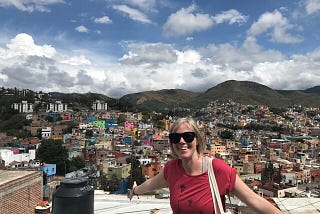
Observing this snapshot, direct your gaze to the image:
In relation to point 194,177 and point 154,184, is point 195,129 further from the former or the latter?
point 154,184

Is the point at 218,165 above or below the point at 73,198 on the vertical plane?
above

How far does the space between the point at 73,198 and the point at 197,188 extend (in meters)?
0.56

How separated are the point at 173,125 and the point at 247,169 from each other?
2788cm

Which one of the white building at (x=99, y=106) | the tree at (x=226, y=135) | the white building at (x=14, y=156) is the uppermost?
the white building at (x=99, y=106)

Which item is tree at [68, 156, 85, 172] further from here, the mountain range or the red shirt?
the mountain range

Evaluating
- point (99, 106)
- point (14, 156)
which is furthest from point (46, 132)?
point (99, 106)

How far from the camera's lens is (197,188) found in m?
1.09

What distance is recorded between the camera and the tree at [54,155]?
25.4 metres

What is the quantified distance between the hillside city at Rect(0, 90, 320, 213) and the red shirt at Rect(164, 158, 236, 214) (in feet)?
0.37

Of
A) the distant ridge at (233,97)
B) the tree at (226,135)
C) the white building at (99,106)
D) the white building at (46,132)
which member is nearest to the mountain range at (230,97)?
the distant ridge at (233,97)

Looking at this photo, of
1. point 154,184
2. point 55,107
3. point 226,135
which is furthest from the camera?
point 55,107

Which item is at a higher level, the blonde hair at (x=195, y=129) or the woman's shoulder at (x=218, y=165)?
the blonde hair at (x=195, y=129)

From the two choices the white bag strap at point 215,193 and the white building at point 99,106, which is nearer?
the white bag strap at point 215,193

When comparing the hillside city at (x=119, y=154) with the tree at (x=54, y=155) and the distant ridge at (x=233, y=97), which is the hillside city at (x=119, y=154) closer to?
the tree at (x=54, y=155)
